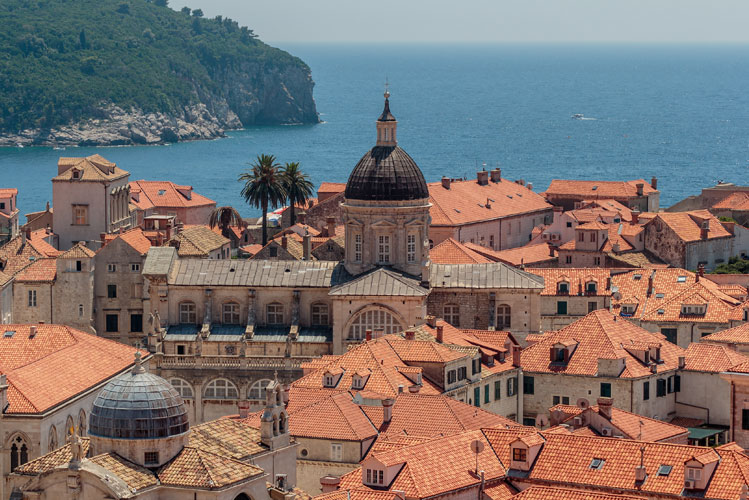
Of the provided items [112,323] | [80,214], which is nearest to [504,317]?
[112,323]

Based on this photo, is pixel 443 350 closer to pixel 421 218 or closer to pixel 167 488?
pixel 421 218

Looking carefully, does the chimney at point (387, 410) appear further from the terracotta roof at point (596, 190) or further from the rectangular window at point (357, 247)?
the terracotta roof at point (596, 190)

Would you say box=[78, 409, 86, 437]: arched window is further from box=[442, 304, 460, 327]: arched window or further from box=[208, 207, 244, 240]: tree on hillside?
box=[208, 207, 244, 240]: tree on hillside

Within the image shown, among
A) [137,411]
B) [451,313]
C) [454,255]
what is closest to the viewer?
[137,411]

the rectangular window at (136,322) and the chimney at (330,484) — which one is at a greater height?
the chimney at (330,484)

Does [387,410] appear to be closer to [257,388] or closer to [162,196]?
[257,388]

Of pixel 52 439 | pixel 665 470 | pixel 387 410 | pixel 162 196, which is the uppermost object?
pixel 665 470

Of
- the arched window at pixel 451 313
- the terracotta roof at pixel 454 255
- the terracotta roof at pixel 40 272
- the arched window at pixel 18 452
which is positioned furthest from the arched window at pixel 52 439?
the terracotta roof at pixel 454 255
